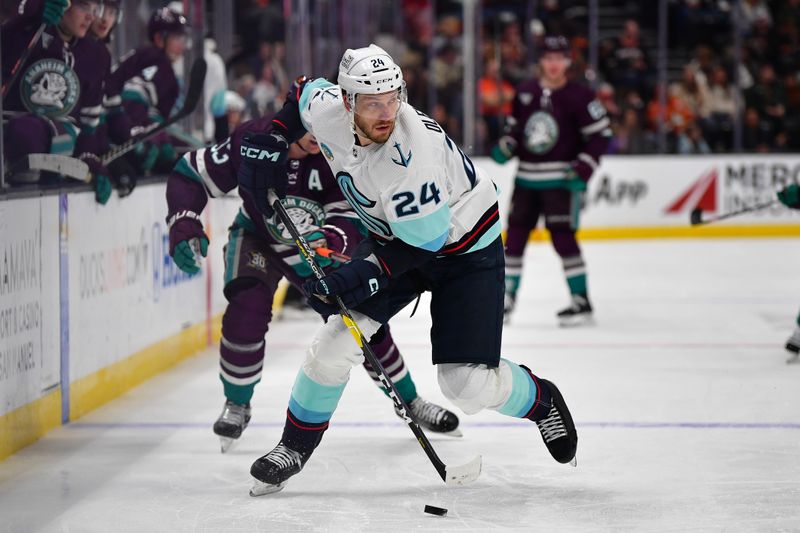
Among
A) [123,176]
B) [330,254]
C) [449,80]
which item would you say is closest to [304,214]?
[330,254]

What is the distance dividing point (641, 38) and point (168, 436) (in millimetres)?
8181

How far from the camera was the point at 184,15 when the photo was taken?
17.4 ft

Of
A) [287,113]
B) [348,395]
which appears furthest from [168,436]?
[287,113]

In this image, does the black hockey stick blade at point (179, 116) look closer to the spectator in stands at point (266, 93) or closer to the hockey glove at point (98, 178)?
the hockey glove at point (98, 178)

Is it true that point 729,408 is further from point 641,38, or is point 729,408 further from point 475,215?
point 641,38

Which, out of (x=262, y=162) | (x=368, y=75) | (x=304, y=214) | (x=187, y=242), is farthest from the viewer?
(x=304, y=214)

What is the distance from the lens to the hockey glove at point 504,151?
5867 mm

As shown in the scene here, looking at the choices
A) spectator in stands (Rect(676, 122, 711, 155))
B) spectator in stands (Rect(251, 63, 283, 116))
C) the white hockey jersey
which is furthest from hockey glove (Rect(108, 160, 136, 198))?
spectator in stands (Rect(676, 122, 711, 155))

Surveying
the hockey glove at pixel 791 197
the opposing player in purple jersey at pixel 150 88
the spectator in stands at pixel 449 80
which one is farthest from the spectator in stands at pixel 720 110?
the opposing player in purple jersey at pixel 150 88

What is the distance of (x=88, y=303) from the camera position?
3.88 m

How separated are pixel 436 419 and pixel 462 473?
2.14ft

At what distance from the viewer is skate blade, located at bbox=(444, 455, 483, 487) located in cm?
286

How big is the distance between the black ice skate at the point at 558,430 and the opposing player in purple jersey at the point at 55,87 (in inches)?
65.0

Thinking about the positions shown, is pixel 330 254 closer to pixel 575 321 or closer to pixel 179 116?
pixel 179 116
